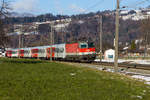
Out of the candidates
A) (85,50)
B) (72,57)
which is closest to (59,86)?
(85,50)

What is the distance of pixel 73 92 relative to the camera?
1055 centimetres

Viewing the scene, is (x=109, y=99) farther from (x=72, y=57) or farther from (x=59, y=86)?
(x=72, y=57)

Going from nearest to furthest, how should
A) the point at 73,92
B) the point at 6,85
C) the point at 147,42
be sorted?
the point at 73,92 → the point at 6,85 → the point at 147,42

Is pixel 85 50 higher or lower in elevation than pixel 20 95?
higher

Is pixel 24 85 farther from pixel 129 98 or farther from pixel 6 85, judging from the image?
pixel 129 98

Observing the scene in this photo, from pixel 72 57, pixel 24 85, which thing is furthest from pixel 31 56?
pixel 24 85

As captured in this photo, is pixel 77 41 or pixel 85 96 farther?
pixel 77 41

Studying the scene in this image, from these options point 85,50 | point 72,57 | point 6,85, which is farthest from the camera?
point 72,57

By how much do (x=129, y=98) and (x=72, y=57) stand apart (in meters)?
33.3

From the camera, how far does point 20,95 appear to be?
9.42m

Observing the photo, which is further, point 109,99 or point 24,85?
point 24,85

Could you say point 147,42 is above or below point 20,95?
above

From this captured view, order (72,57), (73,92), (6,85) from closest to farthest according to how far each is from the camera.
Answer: (73,92) → (6,85) → (72,57)

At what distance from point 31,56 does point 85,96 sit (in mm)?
58086
